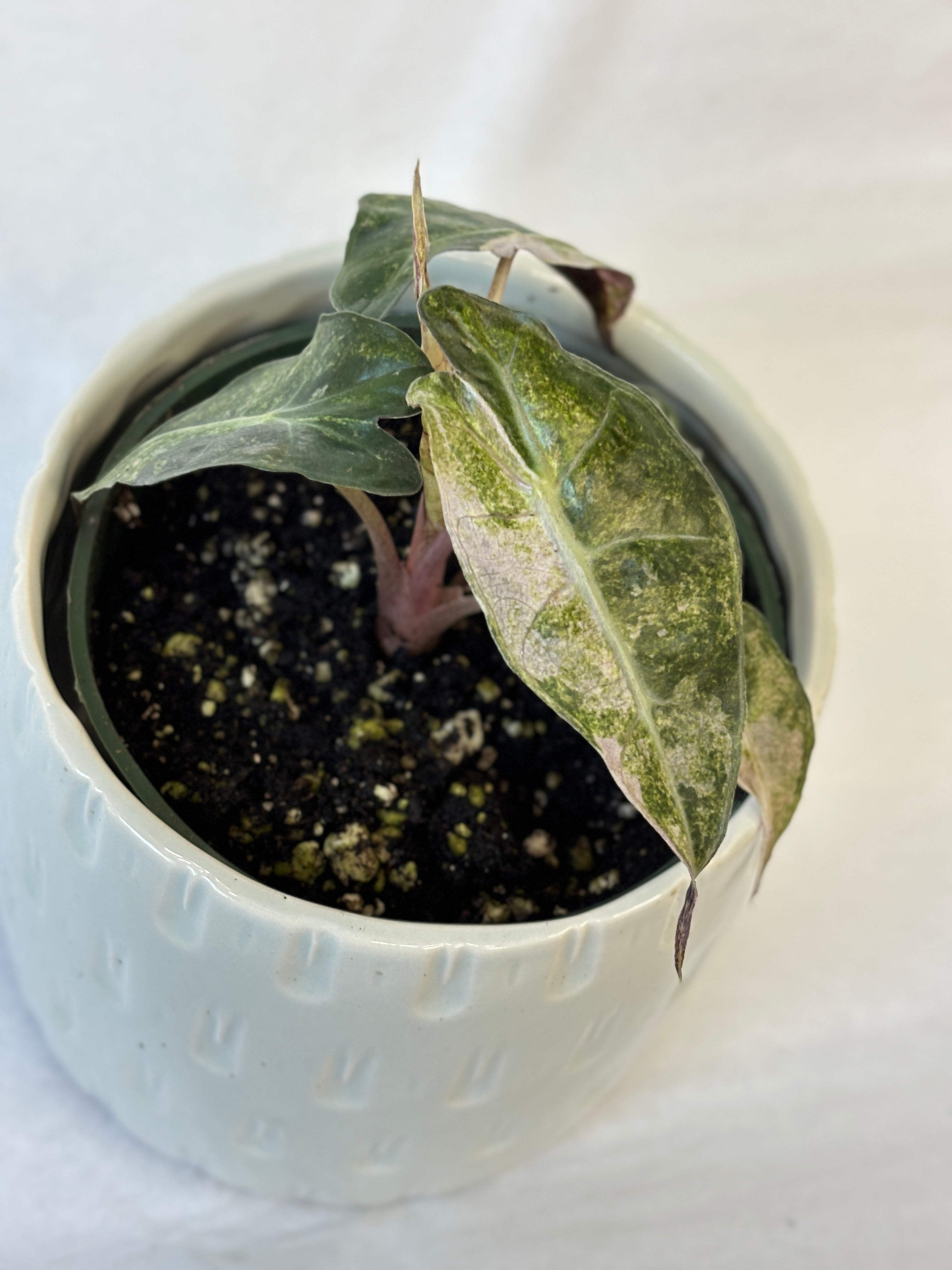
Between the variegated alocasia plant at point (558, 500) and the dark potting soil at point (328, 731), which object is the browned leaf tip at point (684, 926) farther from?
the dark potting soil at point (328, 731)

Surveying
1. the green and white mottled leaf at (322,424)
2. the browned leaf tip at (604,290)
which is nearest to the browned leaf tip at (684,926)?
the green and white mottled leaf at (322,424)

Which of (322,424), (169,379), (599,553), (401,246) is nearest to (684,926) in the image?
(599,553)

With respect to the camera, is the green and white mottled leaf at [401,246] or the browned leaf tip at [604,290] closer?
the green and white mottled leaf at [401,246]

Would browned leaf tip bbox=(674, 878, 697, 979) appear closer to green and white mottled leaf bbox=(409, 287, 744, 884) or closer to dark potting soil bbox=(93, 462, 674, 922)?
green and white mottled leaf bbox=(409, 287, 744, 884)

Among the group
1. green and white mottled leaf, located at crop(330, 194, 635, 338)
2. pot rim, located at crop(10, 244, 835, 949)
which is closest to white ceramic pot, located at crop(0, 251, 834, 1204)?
pot rim, located at crop(10, 244, 835, 949)

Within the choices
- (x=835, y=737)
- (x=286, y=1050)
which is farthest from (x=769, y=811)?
(x=835, y=737)

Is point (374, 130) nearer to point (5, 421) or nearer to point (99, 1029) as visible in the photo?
point (5, 421)
